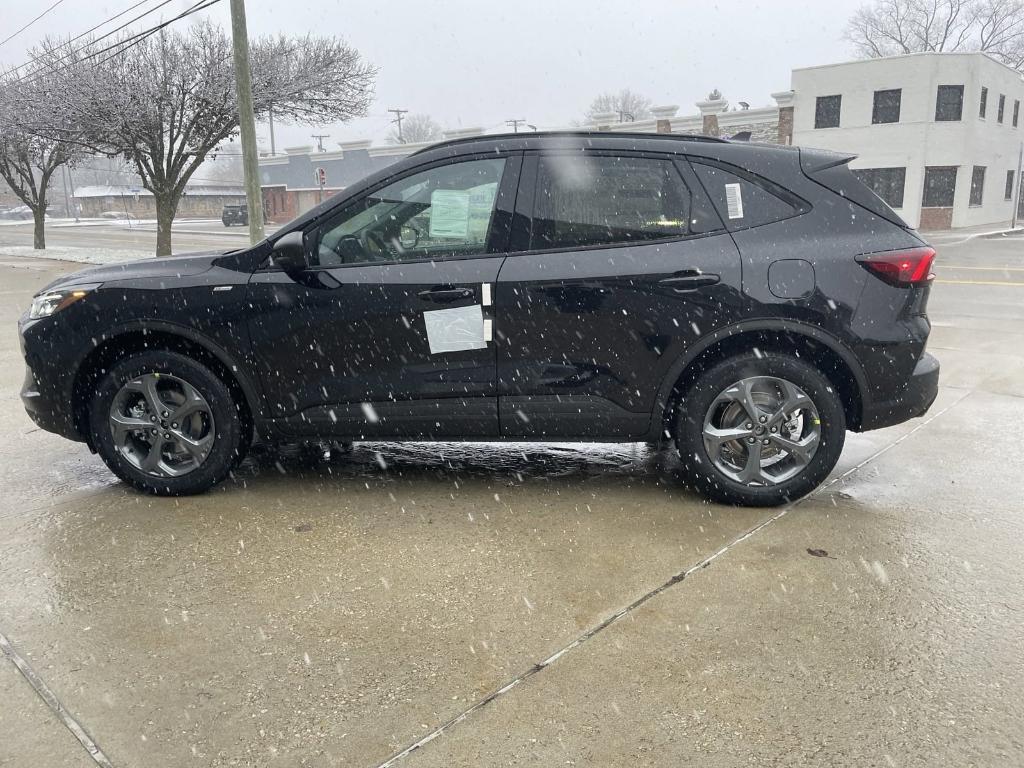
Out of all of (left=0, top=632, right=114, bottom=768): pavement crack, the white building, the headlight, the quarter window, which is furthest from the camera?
the white building

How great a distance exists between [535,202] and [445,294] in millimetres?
616

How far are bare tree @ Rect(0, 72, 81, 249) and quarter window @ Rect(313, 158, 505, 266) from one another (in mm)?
16522

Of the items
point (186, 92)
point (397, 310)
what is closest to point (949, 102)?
point (186, 92)

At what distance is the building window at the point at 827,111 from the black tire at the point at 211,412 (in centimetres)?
3552

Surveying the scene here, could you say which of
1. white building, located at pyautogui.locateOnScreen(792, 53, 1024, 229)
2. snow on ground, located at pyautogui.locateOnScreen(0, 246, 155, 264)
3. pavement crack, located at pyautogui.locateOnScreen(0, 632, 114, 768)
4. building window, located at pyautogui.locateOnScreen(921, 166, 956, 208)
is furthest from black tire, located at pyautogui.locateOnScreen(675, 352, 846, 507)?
building window, located at pyautogui.locateOnScreen(921, 166, 956, 208)

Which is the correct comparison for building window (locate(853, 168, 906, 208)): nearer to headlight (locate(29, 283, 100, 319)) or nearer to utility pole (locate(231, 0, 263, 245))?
utility pole (locate(231, 0, 263, 245))

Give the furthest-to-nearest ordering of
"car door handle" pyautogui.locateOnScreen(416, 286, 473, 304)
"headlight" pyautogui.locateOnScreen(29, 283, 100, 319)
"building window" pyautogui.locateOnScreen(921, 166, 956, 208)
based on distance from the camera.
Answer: "building window" pyautogui.locateOnScreen(921, 166, 956, 208)
"headlight" pyautogui.locateOnScreen(29, 283, 100, 319)
"car door handle" pyautogui.locateOnScreen(416, 286, 473, 304)

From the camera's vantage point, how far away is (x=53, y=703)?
2.51 m

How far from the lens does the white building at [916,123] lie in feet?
107

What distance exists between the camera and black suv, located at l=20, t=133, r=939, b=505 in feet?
12.5

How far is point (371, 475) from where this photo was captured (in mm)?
4559

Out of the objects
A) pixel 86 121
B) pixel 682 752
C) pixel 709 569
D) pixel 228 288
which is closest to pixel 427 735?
pixel 682 752

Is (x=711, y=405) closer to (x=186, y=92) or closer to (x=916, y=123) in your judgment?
(x=186, y=92)

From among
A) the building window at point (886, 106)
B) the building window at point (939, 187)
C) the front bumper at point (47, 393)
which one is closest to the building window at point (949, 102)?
the building window at point (886, 106)
